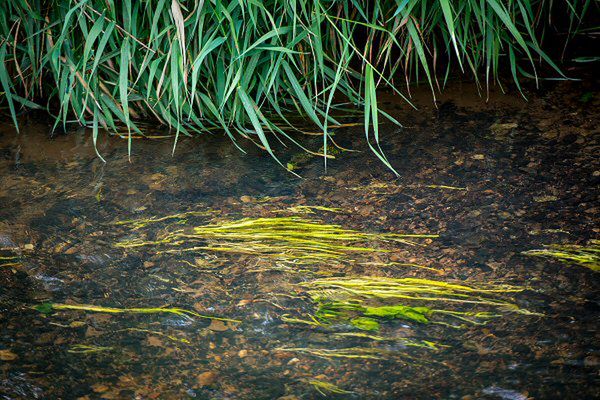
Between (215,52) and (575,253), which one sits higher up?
(215,52)

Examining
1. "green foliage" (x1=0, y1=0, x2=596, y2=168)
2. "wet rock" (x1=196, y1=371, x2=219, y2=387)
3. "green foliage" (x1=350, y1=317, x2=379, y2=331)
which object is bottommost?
"wet rock" (x1=196, y1=371, x2=219, y2=387)

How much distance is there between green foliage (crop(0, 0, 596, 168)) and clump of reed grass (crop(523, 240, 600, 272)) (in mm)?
550

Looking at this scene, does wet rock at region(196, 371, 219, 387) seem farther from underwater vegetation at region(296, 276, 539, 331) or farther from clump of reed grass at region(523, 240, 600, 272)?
clump of reed grass at region(523, 240, 600, 272)

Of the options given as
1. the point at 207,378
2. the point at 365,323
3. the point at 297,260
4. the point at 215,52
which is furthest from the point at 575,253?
the point at 215,52

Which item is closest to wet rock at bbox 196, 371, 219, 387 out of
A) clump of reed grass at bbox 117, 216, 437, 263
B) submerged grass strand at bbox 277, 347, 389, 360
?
submerged grass strand at bbox 277, 347, 389, 360

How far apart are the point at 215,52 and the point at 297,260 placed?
80cm

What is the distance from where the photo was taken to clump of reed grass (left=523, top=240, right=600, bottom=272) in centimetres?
157

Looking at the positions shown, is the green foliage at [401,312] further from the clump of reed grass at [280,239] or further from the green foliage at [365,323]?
the clump of reed grass at [280,239]

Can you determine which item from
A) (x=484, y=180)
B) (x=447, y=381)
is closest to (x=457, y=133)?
(x=484, y=180)

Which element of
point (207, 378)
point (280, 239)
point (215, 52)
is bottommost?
point (207, 378)

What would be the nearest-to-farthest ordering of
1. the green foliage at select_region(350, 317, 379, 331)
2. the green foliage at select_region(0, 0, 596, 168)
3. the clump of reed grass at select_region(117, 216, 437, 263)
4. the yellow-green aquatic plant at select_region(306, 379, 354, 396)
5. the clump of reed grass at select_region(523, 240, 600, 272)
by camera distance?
the yellow-green aquatic plant at select_region(306, 379, 354, 396)
the green foliage at select_region(350, 317, 379, 331)
the clump of reed grass at select_region(523, 240, 600, 272)
the clump of reed grass at select_region(117, 216, 437, 263)
the green foliage at select_region(0, 0, 596, 168)

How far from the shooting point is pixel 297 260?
5.51ft

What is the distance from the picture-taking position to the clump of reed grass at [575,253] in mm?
1570

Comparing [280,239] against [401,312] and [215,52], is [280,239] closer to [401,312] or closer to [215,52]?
[401,312]
